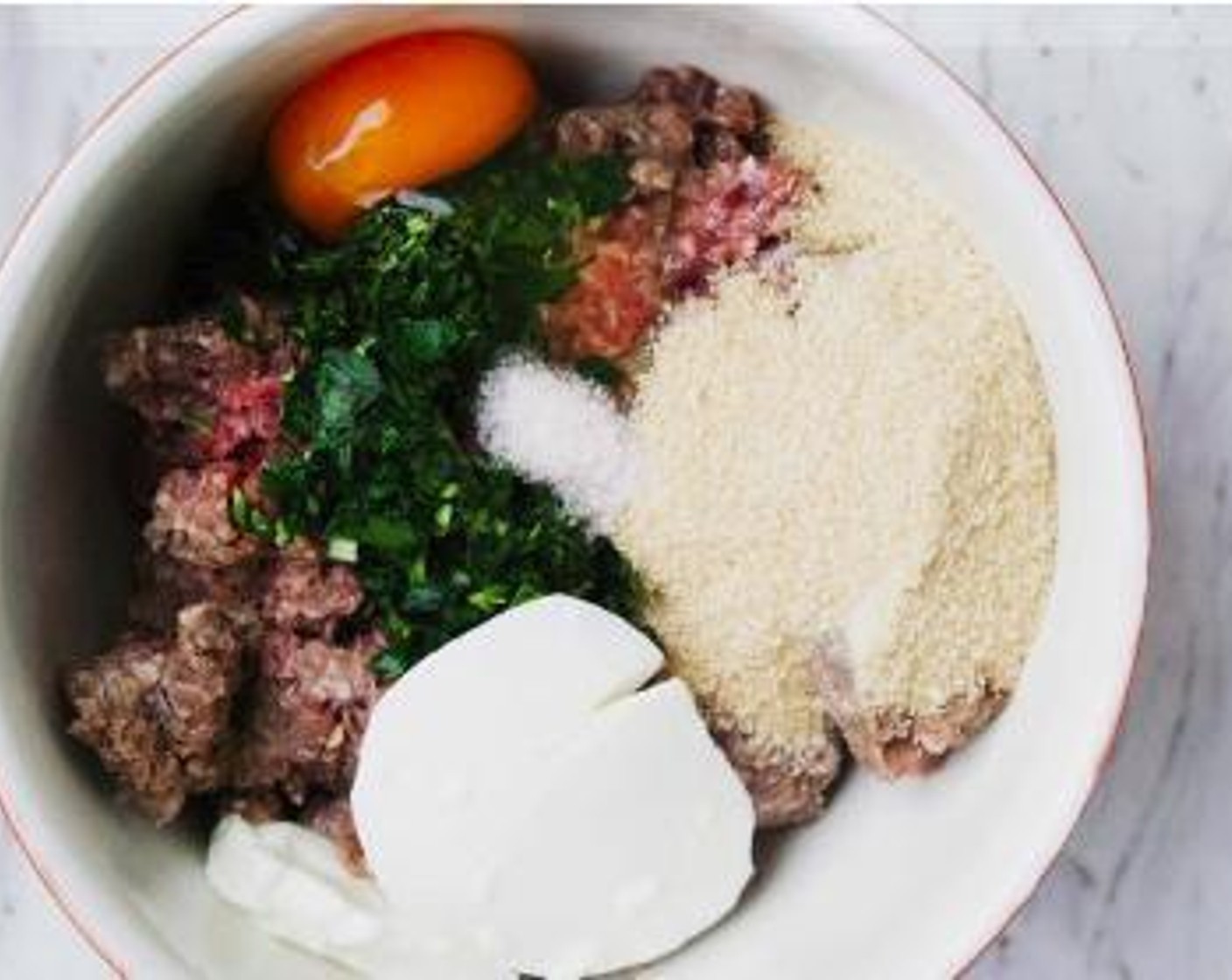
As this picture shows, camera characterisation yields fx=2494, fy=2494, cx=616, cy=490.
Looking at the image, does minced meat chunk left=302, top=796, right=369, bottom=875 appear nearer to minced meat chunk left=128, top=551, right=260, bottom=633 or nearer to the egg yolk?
minced meat chunk left=128, top=551, right=260, bottom=633

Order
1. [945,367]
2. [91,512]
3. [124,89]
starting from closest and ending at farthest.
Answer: [945,367] → [91,512] → [124,89]

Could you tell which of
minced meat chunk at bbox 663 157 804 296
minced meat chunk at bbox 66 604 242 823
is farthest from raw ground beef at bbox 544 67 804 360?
minced meat chunk at bbox 66 604 242 823

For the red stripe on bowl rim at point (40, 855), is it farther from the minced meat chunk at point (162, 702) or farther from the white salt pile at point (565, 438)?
the white salt pile at point (565, 438)

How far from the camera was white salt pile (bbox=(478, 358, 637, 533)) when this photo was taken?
178 cm

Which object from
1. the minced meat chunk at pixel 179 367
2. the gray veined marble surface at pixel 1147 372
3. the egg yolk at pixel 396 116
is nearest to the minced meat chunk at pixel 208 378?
the minced meat chunk at pixel 179 367

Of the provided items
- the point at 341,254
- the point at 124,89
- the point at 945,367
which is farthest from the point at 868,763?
the point at 124,89

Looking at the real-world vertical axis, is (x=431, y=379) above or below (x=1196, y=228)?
above

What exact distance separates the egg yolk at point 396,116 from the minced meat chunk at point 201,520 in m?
0.22

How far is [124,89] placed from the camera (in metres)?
1.98

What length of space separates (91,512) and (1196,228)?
0.88 metres

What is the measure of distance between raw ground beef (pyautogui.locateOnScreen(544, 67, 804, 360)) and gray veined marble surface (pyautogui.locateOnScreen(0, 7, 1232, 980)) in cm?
23

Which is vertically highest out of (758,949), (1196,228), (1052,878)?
(1196,228)

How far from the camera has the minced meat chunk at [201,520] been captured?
5.76ft

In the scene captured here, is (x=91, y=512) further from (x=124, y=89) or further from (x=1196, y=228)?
(x=1196, y=228)
